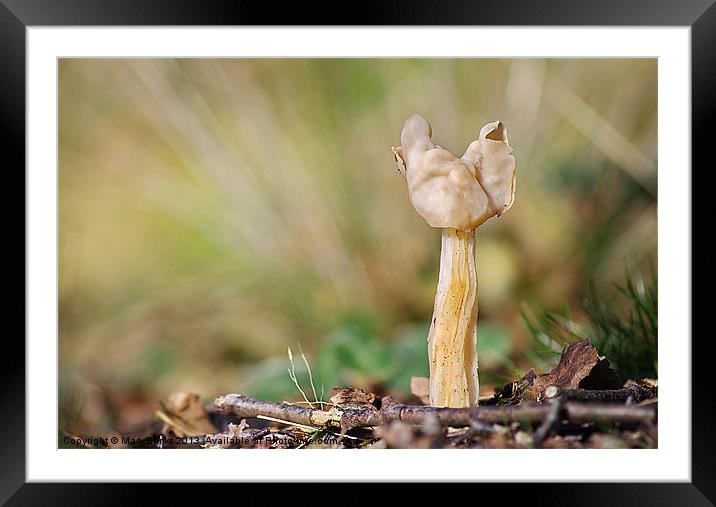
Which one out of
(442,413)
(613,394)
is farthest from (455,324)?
(613,394)

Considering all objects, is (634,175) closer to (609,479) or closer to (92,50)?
(609,479)

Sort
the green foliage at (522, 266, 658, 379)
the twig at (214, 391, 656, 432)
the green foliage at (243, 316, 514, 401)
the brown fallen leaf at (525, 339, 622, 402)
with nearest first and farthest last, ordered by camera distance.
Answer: the twig at (214, 391, 656, 432), the brown fallen leaf at (525, 339, 622, 402), the green foliage at (522, 266, 658, 379), the green foliage at (243, 316, 514, 401)

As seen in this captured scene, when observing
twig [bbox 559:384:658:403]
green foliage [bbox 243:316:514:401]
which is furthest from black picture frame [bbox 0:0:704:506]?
green foliage [bbox 243:316:514:401]

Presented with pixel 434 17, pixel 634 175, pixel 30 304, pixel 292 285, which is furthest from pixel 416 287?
pixel 30 304

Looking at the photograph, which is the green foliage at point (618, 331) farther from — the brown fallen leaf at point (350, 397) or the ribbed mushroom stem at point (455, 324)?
the brown fallen leaf at point (350, 397)

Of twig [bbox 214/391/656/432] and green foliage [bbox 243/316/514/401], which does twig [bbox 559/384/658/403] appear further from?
green foliage [bbox 243/316/514/401]

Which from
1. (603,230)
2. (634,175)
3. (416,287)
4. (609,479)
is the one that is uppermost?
(634,175)
